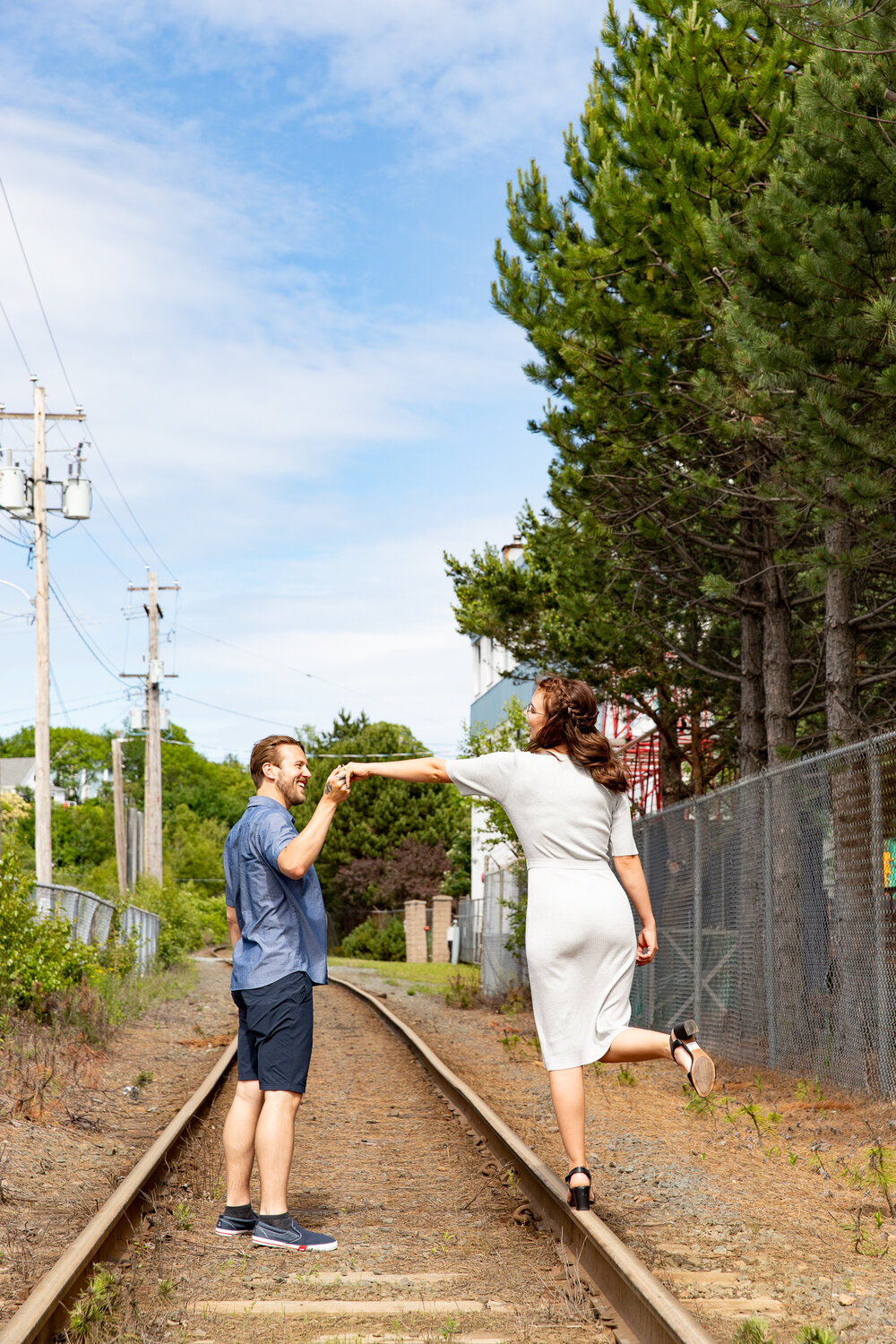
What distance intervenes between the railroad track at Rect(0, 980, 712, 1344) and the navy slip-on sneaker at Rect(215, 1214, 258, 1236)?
71mm

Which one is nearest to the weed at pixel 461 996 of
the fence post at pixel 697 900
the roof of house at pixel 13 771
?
the fence post at pixel 697 900

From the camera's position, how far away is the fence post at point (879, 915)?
8406mm

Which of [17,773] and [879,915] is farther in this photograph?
[17,773]

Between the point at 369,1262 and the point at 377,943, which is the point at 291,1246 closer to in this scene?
the point at 369,1262

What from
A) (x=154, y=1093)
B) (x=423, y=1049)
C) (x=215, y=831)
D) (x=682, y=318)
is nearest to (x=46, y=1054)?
(x=154, y=1093)

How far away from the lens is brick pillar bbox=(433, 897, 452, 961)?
46281 millimetres

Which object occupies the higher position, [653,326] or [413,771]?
[653,326]

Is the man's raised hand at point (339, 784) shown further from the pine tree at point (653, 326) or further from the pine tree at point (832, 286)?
the pine tree at point (653, 326)

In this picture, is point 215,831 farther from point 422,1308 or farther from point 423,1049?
point 422,1308

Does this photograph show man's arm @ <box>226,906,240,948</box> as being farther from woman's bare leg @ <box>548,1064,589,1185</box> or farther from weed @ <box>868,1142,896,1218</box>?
weed @ <box>868,1142,896,1218</box>

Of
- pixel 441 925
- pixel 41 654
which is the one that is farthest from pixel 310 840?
pixel 441 925

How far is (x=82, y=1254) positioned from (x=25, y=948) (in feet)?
27.3

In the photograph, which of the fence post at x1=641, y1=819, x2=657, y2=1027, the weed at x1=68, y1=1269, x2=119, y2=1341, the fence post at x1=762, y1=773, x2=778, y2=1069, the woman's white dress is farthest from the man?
the fence post at x1=641, y1=819, x2=657, y2=1027

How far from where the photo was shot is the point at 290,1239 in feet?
17.3
